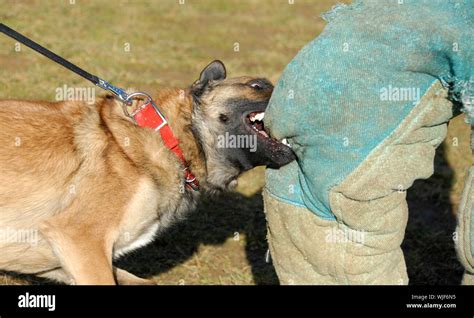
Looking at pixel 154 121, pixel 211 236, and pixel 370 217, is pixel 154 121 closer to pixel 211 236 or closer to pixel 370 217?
pixel 370 217

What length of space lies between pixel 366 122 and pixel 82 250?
1609 millimetres

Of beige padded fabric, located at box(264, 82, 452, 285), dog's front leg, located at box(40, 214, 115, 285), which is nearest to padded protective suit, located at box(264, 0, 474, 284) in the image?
beige padded fabric, located at box(264, 82, 452, 285)

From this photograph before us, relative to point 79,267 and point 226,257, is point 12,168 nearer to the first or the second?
point 79,267

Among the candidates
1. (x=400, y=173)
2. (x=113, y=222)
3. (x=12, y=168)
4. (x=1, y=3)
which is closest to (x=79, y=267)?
(x=113, y=222)

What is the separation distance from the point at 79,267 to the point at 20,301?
0.40 metres

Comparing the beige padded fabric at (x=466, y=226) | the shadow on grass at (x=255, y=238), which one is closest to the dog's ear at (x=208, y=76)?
the shadow on grass at (x=255, y=238)

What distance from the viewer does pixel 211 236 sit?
229 inches

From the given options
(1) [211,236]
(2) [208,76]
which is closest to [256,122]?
(2) [208,76]

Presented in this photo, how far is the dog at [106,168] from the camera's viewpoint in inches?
154

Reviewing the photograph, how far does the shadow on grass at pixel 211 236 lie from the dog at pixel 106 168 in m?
0.93

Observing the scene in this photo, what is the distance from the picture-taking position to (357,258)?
146 inches

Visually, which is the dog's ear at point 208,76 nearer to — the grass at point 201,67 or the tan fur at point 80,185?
the tan fur at point 80,185

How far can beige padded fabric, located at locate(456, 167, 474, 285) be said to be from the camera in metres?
3.74

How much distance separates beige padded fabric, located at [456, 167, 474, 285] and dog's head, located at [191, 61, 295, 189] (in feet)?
3.97
